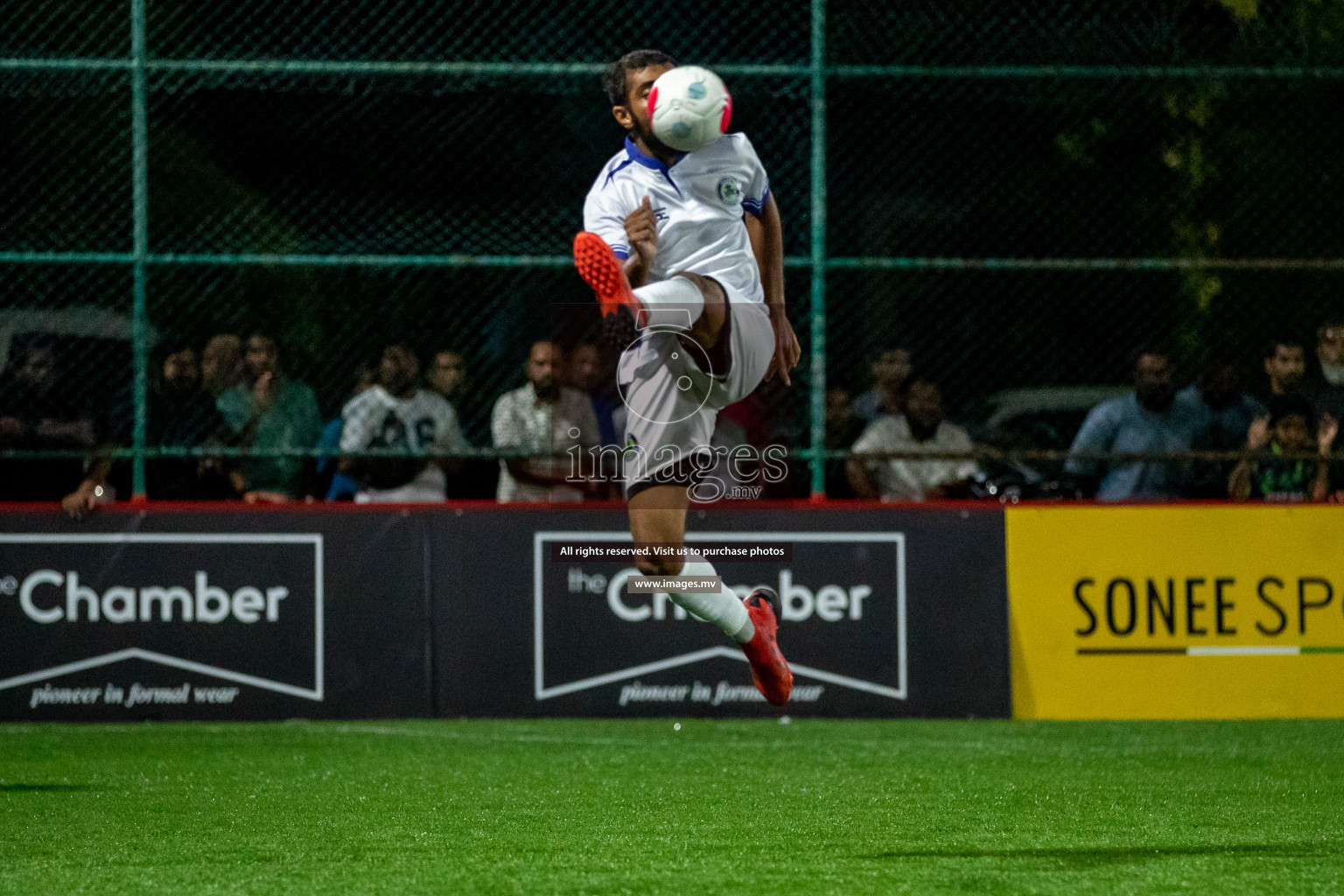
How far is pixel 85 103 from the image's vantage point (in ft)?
34.2

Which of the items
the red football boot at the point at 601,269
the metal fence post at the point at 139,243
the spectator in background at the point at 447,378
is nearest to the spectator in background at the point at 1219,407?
the spectator in background at the point at 447,378

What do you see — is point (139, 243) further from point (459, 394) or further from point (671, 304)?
point (671, 304)

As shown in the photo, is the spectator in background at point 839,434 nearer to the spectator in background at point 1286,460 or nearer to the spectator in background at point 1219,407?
the spectator in background at point 1219,407

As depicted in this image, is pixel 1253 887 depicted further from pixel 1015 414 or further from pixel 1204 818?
pixel 1015 414

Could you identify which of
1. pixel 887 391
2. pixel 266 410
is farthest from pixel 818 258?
pixel 266 410

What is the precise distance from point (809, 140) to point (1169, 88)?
2.55 metres

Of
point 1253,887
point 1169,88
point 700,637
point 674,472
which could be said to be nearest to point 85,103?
point 700,637

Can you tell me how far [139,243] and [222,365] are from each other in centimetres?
78

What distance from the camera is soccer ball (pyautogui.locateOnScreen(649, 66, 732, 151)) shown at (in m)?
5.91

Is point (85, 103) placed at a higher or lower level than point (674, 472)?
higher

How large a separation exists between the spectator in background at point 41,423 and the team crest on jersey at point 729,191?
4.76m

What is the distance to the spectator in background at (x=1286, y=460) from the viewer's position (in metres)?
9.70

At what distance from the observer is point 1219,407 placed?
987 cm

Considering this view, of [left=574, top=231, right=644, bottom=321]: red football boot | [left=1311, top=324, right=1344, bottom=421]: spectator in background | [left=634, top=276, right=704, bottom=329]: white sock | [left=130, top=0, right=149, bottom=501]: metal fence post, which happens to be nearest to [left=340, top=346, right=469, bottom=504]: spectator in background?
[left=130, top=0, right=149, bottom=501]: metal fence post
